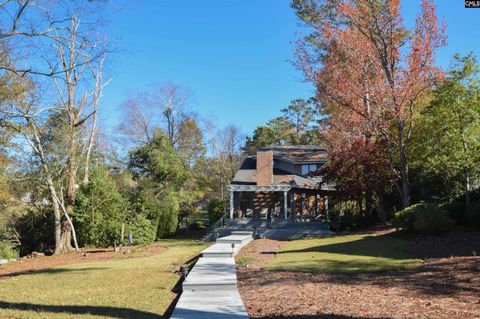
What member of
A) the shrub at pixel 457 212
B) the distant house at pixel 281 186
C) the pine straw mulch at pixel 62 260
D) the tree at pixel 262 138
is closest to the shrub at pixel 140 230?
the pine straw mulch at pixel 62 260

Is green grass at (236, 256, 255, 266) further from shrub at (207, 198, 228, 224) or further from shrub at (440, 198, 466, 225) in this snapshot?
shrub at (207, 198, 228, 224)

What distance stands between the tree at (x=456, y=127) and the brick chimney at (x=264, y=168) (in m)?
12.7

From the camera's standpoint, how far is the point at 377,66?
18.9 meters

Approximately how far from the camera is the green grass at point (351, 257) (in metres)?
9.89

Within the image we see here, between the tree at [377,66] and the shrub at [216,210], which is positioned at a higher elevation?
the tree at [377,66]

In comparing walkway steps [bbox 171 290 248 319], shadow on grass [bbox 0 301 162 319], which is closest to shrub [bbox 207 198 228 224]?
walkway steps [bbox 171 290 248 319]

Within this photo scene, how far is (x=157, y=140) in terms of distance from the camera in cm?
3012

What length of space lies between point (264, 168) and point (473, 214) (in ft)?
52.6

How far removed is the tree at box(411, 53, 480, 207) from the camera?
50.5ft

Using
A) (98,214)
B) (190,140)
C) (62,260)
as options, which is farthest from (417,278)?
(190,140)

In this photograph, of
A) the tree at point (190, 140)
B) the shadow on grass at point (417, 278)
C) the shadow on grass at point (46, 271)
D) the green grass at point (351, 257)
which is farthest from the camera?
the tree at point (190, 140)

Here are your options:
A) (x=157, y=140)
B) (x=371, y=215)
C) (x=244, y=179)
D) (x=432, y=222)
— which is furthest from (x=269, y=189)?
(x=432, y=222)

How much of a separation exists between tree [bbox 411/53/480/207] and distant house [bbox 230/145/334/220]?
11.1 metres

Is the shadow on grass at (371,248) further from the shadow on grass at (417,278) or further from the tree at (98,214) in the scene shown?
the tree at (98,214)
